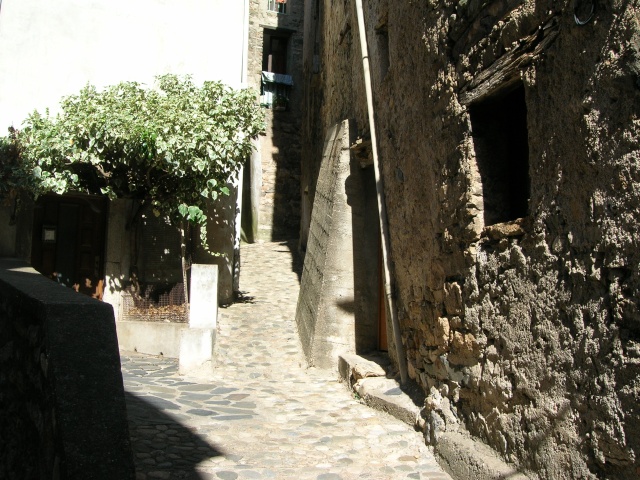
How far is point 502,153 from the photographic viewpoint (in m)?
3.99

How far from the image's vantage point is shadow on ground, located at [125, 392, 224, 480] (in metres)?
3.65

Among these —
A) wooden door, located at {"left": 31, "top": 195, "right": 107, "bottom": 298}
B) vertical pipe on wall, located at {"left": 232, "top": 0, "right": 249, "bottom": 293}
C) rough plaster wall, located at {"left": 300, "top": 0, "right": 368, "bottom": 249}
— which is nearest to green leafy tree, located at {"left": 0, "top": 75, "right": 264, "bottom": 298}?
wooden door, located at {"left": 31, "top": 195, "right": 107, "bottom": 298}

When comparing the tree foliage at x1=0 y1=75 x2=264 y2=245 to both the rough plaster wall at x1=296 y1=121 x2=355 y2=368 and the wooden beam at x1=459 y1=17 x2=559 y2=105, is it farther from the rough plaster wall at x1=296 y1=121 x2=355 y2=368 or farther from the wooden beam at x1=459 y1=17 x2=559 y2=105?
the wooden beam at x1=459 y1=17 x2=559 y2=105

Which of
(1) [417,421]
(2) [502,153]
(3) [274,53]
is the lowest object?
(1) [417,421]

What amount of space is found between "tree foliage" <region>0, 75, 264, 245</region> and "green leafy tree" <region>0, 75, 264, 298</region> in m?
0.01

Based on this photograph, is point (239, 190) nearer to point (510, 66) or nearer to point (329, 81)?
point (329, 81)

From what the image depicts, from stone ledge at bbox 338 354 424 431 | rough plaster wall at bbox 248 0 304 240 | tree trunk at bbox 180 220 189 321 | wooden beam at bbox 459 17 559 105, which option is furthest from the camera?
rough plaster wall at bbox 248 0 304 240

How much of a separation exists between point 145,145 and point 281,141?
36.0ft

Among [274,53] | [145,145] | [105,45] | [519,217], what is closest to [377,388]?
[519,217]

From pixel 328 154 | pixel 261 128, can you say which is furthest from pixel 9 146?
pixel 328 154

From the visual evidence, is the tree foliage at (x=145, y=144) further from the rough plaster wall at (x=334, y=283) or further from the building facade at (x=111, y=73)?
the rough plaster wall at (x=334, y=283)

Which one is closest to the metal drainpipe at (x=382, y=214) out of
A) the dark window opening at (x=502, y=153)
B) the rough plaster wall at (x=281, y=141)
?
the dark window opening at (x=502, y=153)

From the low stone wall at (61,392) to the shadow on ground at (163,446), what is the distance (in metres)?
0.73

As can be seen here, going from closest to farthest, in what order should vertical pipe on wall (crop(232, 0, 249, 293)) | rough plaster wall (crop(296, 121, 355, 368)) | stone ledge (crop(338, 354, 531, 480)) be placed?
stone ledge (crop(338, 354, 531, 480)), rough plaster wall (crop(296, 121, 355, 368)), vertical pipe on wall (crop(232, 0, 249, 293))
